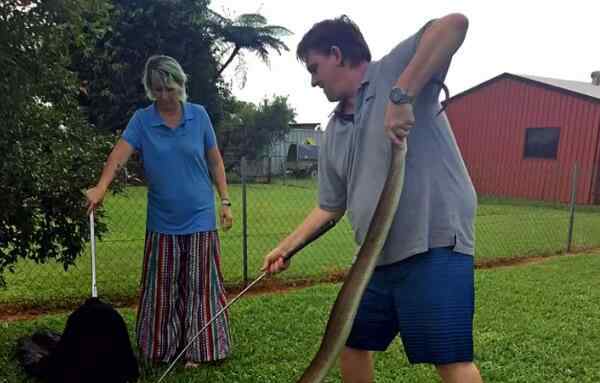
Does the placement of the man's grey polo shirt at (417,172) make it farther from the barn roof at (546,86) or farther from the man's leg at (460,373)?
the barn roof at (546,86)

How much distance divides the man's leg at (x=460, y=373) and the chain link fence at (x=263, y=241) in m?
2.92

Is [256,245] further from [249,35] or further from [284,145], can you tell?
[284,145]

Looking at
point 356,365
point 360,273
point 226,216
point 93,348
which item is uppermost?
point 360,273

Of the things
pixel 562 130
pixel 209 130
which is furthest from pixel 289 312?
pixel 562 130

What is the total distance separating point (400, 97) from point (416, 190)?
0.35m

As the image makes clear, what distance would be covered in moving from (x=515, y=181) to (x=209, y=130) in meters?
17.1

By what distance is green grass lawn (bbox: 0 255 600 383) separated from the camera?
3.62m

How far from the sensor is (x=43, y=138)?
11.7 feet

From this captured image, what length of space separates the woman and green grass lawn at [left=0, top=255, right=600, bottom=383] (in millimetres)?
250

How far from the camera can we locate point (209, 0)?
89.9 ft

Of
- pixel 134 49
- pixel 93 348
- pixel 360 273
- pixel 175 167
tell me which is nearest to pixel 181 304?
pixel 93 348

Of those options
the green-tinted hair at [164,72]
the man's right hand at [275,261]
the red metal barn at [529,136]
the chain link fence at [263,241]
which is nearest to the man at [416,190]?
the man's right hand at [275,261]

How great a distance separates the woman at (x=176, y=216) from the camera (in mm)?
3459

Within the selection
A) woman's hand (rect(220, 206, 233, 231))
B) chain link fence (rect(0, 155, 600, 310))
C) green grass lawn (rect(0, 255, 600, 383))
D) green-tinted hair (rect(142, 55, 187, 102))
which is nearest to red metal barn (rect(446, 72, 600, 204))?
chain link fence (rect(0, 155, 600, 310))
